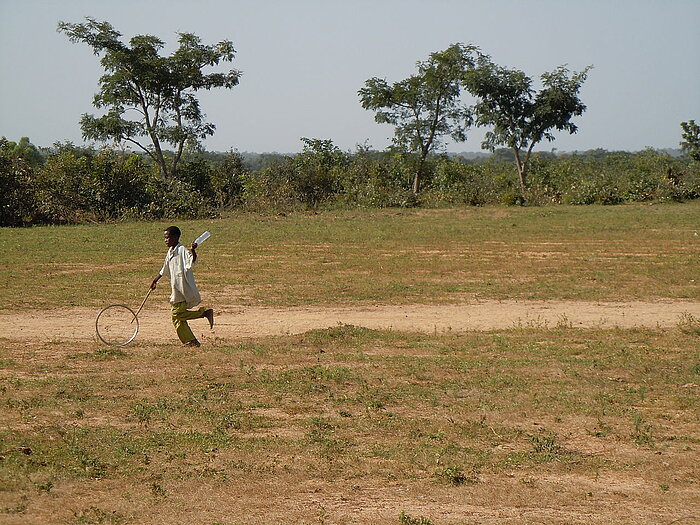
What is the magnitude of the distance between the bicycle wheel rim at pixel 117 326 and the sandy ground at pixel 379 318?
15 centimetres

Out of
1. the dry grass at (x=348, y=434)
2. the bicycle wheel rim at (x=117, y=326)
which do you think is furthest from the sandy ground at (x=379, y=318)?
the dry grass at (x=348, y=434)

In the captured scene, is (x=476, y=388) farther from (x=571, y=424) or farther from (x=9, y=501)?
(x=9, y=501)

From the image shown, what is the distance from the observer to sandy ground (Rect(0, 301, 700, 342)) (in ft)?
38.6

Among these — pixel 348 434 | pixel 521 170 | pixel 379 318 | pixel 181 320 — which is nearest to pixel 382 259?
pixel 379 318

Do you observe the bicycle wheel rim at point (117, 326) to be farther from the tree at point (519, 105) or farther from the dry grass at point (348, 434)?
the tree at point (519, 105)

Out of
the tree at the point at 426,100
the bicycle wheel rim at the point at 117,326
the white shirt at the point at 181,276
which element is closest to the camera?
the white shirt at the point at 181,276

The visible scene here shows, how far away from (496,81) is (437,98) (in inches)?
107

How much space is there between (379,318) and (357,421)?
5581mm

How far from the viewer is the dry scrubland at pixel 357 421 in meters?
5.65

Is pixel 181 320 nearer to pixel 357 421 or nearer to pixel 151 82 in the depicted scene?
pixel 357 421

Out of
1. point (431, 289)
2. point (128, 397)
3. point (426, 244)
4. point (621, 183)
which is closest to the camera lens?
point (128, 397)

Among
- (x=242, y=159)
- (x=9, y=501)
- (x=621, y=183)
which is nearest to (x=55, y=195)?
(x=242, y=159)

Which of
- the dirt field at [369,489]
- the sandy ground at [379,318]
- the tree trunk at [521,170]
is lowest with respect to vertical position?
the dirt field at [369,489]

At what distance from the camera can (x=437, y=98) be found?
3550cm
